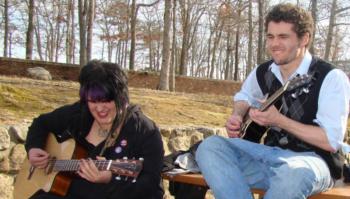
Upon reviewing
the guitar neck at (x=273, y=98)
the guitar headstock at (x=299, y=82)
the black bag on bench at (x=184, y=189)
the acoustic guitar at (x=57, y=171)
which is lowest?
the black bag on bench at (x=184, y=189)

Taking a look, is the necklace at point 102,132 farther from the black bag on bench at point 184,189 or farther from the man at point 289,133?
the man at point 289,133

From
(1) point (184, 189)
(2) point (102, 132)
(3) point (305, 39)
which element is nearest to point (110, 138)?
(2) point (102, 132)

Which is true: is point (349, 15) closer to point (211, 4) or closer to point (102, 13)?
point (211, 4)

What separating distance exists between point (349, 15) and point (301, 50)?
16559 mm

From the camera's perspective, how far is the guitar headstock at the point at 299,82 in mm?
2668

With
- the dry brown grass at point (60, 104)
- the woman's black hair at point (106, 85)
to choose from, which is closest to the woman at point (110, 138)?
the woman's black hair at point (106, 85)

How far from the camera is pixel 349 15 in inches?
709

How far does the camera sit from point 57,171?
10.2 ft

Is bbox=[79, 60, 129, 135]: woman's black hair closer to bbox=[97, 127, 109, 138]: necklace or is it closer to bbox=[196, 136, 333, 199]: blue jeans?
bbox=[97, 127, 109, 138]: necklace

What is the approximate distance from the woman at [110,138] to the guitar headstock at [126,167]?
0.14 ft

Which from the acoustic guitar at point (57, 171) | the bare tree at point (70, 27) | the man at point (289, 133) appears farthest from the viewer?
the bare tree at point (70, 27)

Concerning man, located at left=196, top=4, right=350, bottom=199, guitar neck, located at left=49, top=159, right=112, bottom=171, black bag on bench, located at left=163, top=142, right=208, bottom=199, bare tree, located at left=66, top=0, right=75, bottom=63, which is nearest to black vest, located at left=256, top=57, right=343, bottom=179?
man, located at left=196, top=4, right=350, bottom=199

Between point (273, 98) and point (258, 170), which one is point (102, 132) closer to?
point (258, 170)

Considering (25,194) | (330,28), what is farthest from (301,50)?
(330,28)
